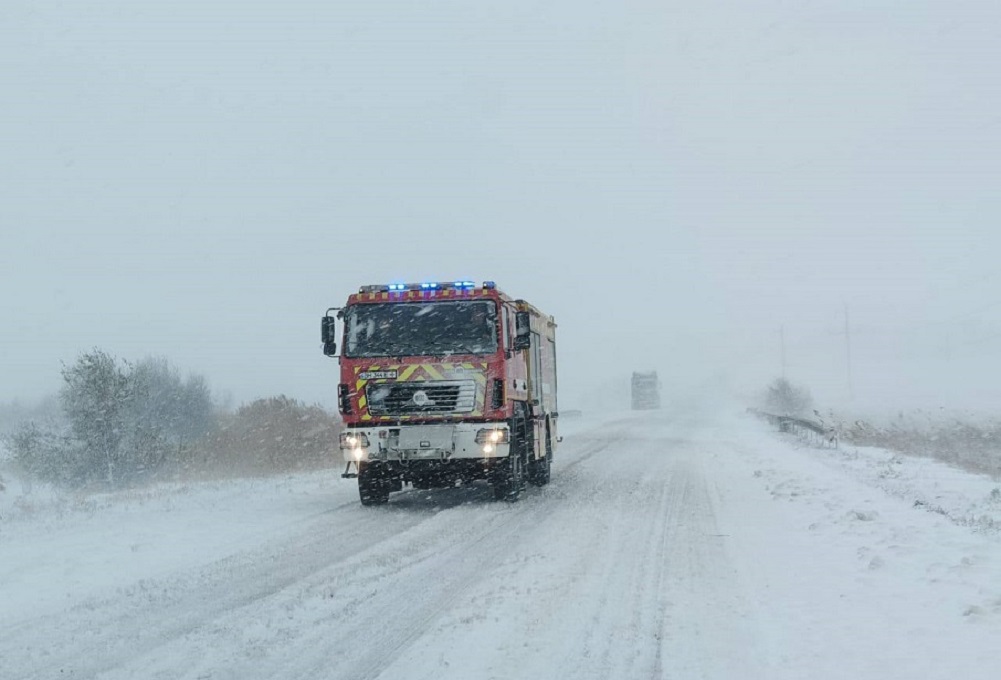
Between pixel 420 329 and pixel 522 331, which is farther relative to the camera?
pixel 522 331

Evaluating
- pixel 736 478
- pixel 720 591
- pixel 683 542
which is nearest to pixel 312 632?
pixel 720 591

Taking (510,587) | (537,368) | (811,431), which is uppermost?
(537,368)

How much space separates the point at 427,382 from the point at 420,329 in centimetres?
81

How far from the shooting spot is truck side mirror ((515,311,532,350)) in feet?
42.7

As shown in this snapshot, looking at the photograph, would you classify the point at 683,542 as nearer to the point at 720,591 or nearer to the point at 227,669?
the point at 720,591

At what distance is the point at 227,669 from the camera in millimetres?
5215

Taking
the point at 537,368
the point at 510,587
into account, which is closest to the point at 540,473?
the point at 537,368

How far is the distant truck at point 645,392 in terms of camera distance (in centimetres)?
8231

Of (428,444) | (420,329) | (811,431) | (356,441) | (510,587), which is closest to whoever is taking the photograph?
(510,587)

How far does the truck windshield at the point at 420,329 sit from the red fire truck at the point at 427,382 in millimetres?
15

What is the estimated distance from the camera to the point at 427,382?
1266cm

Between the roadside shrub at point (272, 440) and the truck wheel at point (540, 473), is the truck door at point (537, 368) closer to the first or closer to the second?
the truck wheel at point (540, 473)

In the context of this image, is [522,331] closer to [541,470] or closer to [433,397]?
[433,397]

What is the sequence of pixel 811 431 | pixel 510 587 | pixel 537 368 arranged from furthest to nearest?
1. pixel 811 431
2. pixel 537 368
3. pixel 510 587
